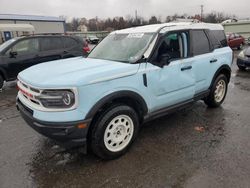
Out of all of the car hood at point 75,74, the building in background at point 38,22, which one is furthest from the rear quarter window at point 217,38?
the building in background at point 38,22

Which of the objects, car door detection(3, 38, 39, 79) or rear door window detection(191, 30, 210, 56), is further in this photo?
car door detection(3, 38, 39, 79)

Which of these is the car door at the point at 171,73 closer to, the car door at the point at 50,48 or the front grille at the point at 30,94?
the front grille at the point at 30,94

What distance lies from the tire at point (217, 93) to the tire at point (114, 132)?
7.89 ft

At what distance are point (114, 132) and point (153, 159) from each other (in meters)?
0.69

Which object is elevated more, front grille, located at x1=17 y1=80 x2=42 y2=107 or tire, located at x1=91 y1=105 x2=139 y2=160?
front grille, located at x1=17 y1=80 x2=42 y2=107

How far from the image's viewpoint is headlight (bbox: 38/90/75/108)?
116 inches

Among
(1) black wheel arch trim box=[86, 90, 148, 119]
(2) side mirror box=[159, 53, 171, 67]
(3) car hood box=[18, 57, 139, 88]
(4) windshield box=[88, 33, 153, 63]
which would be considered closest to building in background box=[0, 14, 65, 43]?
(4) windshield box=[88, 33, 153, 63]

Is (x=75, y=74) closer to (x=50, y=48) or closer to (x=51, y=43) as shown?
(x=50, y=48)

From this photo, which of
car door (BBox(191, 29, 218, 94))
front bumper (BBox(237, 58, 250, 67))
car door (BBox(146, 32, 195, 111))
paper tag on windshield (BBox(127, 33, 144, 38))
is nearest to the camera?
car door (BBox(146, 32, 195, 111))

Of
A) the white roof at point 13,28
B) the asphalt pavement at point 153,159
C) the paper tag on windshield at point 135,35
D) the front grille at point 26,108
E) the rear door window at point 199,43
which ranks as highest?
the white roof at point 13,28

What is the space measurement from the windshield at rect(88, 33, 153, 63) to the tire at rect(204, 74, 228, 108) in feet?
6.94

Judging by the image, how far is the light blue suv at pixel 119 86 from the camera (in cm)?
297

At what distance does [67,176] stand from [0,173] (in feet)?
3.08

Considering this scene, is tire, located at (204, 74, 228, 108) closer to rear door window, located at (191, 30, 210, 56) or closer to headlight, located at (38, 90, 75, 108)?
rear door window, located at (191, 30, 210, 56)
